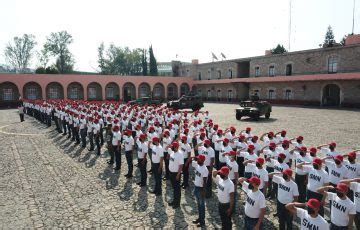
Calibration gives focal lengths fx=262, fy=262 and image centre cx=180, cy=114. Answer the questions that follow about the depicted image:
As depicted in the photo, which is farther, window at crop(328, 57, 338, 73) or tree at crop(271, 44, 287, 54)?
tree at crop(271, 44, 287, 54)

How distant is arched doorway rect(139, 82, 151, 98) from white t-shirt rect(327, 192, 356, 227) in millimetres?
43148

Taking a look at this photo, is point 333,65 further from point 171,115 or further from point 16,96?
point 16,96

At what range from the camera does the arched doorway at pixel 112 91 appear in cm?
4316

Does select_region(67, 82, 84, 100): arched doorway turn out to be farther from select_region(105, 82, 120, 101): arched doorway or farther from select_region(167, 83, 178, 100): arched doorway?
select_region(167, 83, 178, 100): arched doorway

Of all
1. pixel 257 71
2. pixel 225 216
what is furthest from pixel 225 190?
pixel 257 71

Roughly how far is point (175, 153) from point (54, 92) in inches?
1454

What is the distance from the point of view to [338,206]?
4.50m

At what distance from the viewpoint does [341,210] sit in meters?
4.46

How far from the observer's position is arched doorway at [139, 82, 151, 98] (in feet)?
152

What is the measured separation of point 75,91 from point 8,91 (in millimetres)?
8674

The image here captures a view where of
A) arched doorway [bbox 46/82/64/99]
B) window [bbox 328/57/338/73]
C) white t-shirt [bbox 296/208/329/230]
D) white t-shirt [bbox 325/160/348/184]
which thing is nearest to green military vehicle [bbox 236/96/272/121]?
white t-shirt [bbox 325/160/348/184]

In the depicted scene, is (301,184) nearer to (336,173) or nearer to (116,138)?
(336,173)

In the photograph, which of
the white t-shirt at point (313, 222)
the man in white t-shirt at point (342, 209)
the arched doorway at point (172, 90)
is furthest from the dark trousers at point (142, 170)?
the arched doorway at point (172, 90)

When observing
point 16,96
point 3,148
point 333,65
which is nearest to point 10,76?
point 16,96
